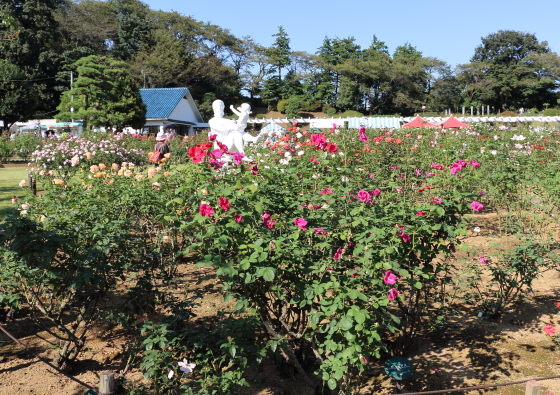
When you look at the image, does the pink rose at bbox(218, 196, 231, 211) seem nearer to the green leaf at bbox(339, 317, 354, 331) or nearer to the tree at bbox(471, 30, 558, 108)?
the green leaf at bbox(339, 317, 354, 331)

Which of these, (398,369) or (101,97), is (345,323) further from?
(101,97)

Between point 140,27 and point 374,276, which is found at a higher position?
point 140,27

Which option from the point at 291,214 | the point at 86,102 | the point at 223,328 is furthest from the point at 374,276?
the point at 86,102

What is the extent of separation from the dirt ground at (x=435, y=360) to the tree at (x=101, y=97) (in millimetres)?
16231

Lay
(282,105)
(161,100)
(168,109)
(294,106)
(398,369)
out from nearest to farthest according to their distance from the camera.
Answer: (398,369), (168,109), (161,100), (294,106), (282,105)

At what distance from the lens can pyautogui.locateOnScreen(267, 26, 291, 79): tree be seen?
47.3 m

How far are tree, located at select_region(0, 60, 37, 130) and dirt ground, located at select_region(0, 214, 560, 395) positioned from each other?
23.9 metres

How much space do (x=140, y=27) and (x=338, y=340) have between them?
4277 cm

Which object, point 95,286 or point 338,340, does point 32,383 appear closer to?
point 95,286

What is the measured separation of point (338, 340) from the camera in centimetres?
226

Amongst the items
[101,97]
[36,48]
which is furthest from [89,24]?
[101,97]

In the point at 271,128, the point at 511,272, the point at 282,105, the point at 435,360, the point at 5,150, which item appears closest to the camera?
the point at 435,360

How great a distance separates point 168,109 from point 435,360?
28489 mm

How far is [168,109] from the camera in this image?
29.7 m
